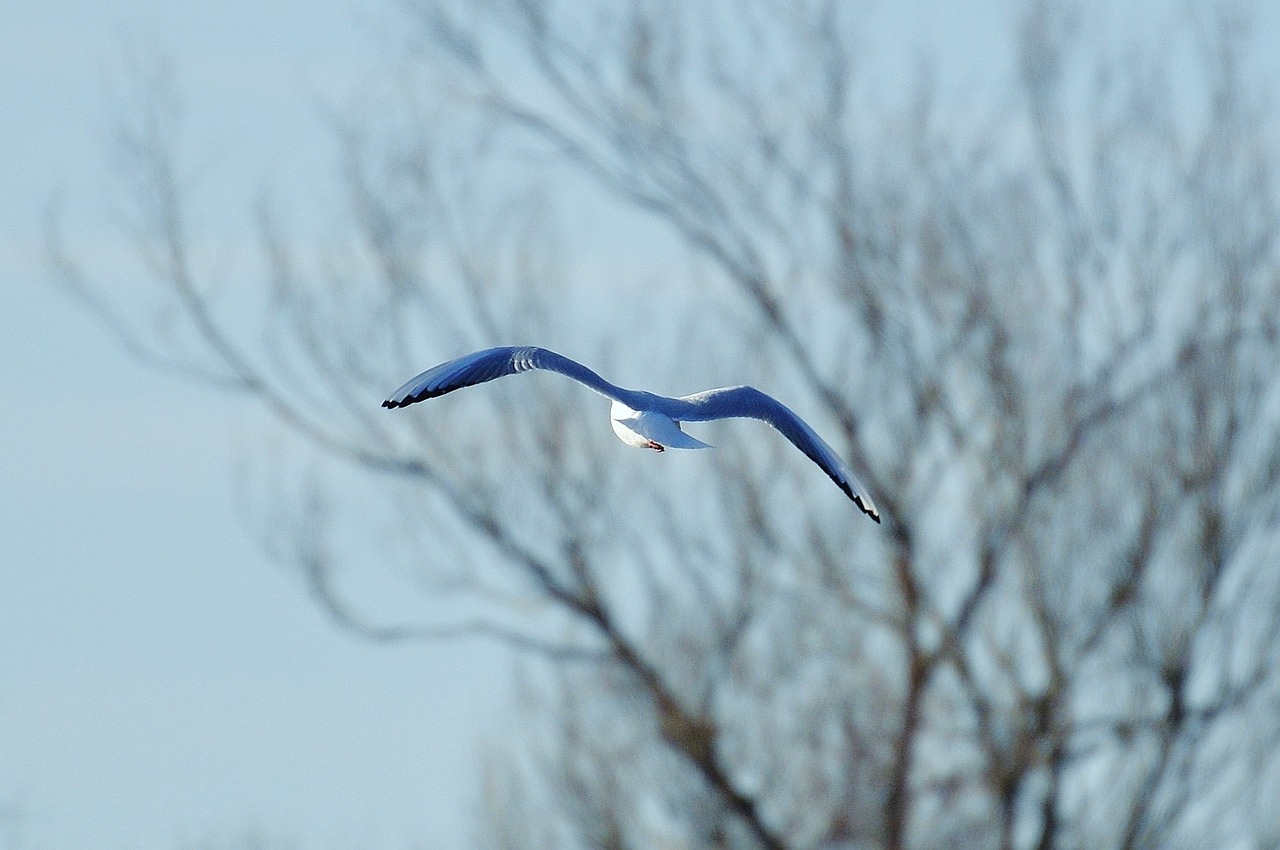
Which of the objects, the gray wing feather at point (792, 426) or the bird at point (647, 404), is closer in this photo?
the bird at point (647, 404)

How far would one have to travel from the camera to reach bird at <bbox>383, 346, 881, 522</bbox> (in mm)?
2951

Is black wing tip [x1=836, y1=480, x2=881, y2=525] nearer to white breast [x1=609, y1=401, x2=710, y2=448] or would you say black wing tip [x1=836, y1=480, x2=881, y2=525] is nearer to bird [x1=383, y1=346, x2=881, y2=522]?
bird [x1=383, y1=346, x2=881, y2=522]

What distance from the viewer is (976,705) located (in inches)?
457

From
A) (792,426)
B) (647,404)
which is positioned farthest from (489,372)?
(792,426)


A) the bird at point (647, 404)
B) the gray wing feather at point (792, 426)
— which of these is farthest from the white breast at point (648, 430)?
the gray wing feather at point (792, 426)

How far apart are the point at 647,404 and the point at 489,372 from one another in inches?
8.9

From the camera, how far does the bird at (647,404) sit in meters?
2.95

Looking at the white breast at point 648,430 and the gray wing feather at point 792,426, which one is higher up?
the gray wing feather at point 792,426

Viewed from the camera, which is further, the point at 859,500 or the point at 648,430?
the point at 859,500

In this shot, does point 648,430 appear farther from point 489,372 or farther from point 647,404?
point 489,372

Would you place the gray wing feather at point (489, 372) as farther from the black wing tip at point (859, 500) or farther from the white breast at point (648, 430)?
the black wing tip at point (859, 500)

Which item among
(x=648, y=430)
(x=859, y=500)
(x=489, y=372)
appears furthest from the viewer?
(x=859, y=500)

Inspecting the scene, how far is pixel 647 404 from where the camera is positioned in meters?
2.99

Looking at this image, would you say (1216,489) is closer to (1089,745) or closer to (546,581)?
(1089,745)
